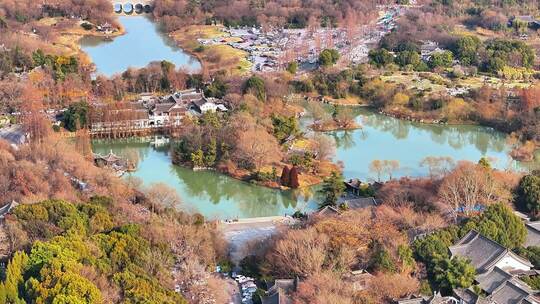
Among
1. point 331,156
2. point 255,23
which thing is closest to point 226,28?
point 255,23

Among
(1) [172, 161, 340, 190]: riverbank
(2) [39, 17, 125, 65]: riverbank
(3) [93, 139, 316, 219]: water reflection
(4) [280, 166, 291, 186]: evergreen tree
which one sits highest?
(2) [39, 17, 125, 65]: riverbank

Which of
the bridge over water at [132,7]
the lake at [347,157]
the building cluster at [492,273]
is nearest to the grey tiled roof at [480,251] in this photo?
the building cluster at [492,273]

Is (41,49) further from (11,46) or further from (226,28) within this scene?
(226,28)

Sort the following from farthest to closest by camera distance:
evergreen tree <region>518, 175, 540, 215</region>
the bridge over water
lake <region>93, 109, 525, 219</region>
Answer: the bridge over water
lake <region>93, 109, 525, 219</region>
evergreen tree <region>518, 175, 540, 215</region>

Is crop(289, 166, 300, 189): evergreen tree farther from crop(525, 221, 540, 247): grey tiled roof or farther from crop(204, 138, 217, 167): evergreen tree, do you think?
crop(525, 221, 540, 247): grey tiled roof

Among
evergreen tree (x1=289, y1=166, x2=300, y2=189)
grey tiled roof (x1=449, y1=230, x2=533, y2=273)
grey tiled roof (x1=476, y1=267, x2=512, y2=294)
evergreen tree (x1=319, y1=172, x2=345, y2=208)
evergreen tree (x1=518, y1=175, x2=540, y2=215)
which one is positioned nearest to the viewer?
grey tiled roof (x1=476, y1=267, x2=512, y2=294)

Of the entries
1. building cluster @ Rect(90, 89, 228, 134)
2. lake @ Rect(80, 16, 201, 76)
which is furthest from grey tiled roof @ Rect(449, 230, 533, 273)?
lake @ Rect(80, 16, 201, 76)

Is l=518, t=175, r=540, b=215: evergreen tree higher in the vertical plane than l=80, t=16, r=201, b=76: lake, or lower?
higher
